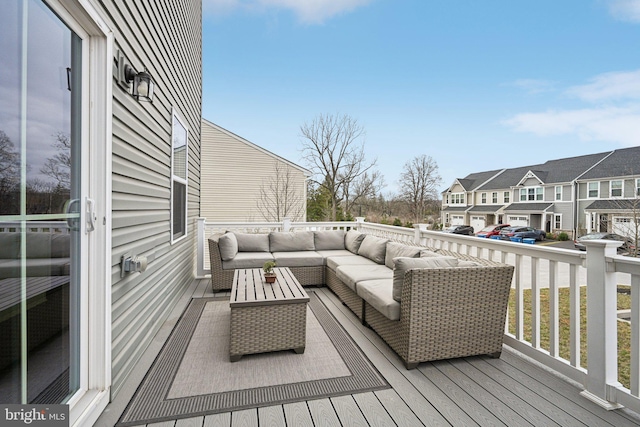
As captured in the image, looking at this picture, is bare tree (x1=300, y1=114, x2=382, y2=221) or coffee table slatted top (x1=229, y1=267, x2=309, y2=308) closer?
coffee table slatted top (x1=229, y1=267, x2=309, y2=308)

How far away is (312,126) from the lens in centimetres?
1449

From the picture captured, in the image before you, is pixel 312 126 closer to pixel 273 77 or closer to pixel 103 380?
pixel 273 77

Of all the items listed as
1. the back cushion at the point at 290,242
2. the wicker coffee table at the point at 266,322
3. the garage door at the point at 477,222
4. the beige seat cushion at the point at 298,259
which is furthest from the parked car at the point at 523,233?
the wicker coffee table at the point at 266,322

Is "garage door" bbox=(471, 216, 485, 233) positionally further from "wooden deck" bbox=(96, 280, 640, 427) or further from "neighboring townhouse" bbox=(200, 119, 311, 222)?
"wooden deck" bbox=(96, 280, 640, 427)

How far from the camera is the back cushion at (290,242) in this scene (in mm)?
5375

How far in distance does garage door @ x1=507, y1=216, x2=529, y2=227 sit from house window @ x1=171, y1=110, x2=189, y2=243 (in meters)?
23.4

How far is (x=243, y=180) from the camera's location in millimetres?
10406

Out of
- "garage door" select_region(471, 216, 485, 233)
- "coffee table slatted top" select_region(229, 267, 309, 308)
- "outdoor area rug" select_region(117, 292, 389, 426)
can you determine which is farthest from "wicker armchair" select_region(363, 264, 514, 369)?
"garage door" select_region(471, 216, 485, 233)

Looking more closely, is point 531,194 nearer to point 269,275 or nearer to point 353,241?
point 353,241

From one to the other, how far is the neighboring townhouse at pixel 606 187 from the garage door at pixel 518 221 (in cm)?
311

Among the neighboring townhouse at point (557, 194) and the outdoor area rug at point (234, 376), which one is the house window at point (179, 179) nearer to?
the outdoor area rug at point (234, 376)

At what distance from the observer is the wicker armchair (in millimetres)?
2385

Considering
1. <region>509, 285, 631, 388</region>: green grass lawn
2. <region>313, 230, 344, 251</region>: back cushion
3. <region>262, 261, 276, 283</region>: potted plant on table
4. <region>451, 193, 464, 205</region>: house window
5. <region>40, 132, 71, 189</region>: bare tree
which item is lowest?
<region>509, 285, 631, 388</region>: green grass lawn

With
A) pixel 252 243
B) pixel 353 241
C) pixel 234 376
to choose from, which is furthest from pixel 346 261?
pixel 234 376
